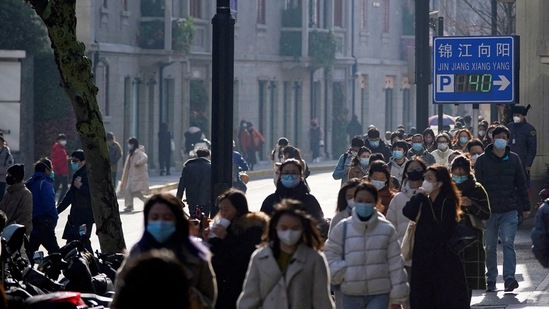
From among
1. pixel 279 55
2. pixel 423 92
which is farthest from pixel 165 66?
pixel 423 92

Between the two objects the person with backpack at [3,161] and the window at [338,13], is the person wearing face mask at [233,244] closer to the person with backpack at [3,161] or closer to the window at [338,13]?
the person with backpack at [3,161]

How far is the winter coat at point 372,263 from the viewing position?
1108cm

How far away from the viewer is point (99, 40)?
43531mm

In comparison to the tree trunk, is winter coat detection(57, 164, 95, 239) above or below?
below

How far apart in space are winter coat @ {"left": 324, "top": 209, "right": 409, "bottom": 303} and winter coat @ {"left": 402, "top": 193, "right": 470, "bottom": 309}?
1745mm

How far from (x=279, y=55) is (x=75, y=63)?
1626 inches

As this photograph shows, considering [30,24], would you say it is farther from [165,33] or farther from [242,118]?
[242,118]

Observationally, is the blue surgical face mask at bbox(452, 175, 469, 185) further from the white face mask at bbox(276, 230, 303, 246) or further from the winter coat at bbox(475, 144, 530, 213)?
the white face mask at bbox(276, 230, 303, 246)

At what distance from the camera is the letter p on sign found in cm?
2275

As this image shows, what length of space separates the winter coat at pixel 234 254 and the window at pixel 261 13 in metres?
43.3

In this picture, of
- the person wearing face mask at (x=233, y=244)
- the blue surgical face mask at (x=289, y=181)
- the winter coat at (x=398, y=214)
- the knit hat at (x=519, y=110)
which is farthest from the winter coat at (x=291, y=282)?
the knit hat at (x=519, y=110)

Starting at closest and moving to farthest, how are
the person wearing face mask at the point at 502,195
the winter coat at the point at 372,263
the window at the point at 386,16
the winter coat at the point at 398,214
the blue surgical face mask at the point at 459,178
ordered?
the winter coat at the point at 372,263 < the winter coat at the point at 398,214 < the blue surgical face mask at the point at 459,178 < the person wearing face mask at the point at 502,195 < the window at the point at 386,16

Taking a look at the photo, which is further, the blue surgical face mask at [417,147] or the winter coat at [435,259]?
the blue surgical face mask at [417,147]

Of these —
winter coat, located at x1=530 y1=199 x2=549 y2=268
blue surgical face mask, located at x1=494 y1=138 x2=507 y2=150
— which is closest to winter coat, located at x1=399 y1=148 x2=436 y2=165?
blue surgical face mask, located at x1=494 y1=138 x2=507 y2=150
